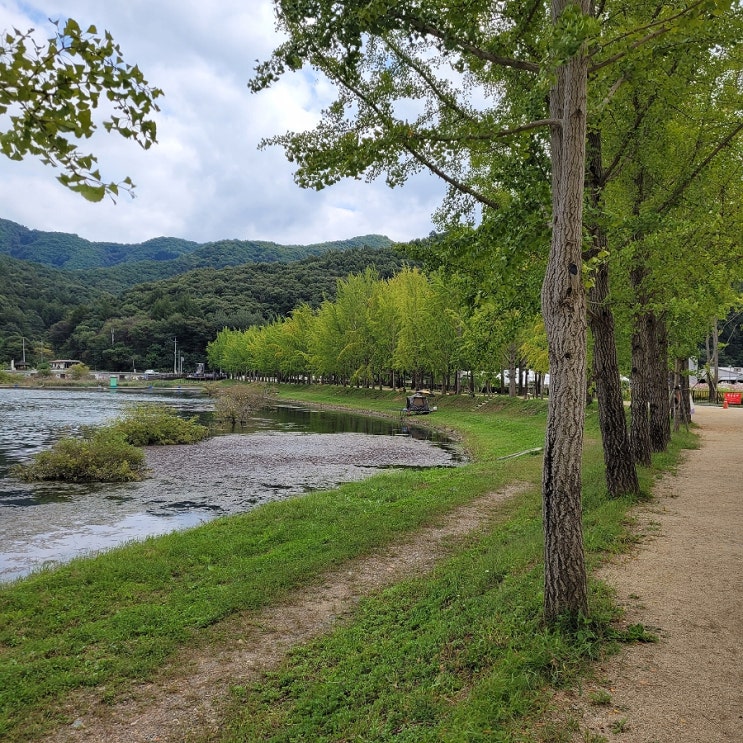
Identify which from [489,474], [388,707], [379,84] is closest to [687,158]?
[379,84]

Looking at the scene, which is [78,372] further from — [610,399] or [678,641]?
[678,641]

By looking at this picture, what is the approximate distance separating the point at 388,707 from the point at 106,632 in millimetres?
3614

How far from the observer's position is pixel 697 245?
1045 centimetres

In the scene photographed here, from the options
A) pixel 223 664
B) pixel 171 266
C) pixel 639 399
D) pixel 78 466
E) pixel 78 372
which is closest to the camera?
pixel 223 664

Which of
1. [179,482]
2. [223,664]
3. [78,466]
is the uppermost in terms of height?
[78,466]

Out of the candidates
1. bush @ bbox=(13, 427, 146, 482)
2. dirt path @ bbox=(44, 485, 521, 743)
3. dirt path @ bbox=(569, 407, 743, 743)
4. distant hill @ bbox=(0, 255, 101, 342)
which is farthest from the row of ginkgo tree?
distant hill @ bbox=(0, 255, 101, 342)

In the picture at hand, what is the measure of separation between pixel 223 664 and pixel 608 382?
297 inches

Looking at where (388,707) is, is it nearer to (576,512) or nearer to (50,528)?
(576,512)

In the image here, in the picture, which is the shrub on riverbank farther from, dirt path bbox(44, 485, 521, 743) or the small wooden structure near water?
the small wooden structure near water

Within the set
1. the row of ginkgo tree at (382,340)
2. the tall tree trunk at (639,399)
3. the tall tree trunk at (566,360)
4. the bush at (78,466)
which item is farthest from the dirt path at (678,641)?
the row of ginkgo tree at (382,340)

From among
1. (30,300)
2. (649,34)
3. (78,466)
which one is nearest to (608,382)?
(649,34)

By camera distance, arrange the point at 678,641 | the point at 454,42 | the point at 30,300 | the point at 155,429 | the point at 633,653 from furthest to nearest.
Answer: the point at 30,300
the point at 155,429
the point at 454,42
the point at 678,641
the point at 633,653

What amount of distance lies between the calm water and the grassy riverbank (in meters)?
2.24

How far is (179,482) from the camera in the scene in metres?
16.4
